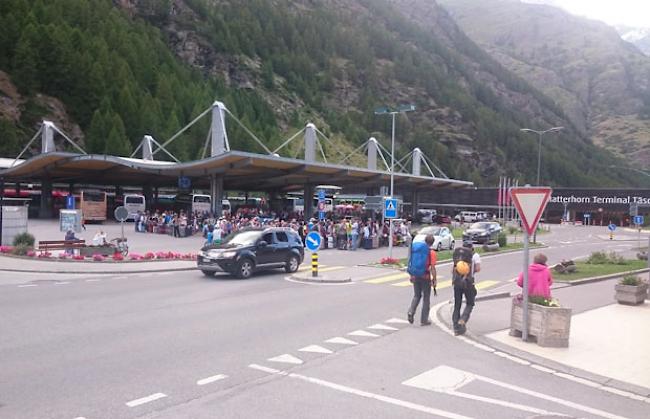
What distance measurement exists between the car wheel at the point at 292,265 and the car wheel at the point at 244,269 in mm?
1881

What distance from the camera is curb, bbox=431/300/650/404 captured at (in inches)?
310

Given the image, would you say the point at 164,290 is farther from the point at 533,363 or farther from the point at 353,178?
the point at 353,178

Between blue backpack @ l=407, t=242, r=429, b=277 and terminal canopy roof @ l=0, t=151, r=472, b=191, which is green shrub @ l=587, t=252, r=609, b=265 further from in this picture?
terminal canopy roof @ l=0, t=151, r=472, b=191

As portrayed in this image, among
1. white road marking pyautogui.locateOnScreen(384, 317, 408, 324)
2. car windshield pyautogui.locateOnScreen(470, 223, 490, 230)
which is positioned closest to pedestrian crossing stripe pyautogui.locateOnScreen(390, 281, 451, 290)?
white road marking pyautogui.locateOnScreen(384, 317, 408, 324)

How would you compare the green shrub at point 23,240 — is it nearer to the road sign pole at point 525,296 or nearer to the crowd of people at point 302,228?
the crowd of people at point 302,228

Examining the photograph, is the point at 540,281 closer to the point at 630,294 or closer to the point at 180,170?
the point at 630,294

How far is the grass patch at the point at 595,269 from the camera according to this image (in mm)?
20875

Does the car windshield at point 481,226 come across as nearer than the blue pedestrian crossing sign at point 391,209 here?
No

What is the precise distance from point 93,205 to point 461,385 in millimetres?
45693

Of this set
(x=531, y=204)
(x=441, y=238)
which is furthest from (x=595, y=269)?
(x=531, y=204)

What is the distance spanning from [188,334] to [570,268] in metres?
16.3

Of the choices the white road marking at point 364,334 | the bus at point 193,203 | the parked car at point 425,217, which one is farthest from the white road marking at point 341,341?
the parked car at point 425,217

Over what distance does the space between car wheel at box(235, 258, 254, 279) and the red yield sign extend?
430 inches

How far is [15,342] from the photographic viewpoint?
9523mm
